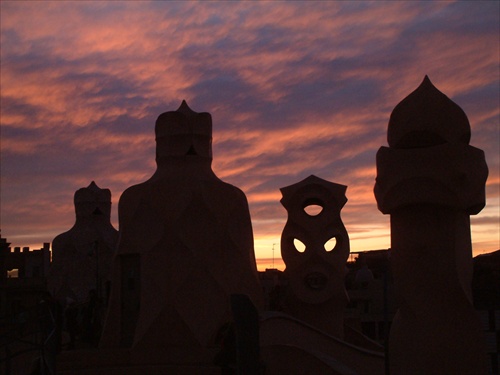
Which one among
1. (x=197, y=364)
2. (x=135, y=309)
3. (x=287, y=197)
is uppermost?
(x=287, y=197)

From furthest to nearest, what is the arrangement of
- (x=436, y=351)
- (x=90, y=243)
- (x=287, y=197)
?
(x=90, y=243) < (x=287, y=197) < (x=436, y=351)

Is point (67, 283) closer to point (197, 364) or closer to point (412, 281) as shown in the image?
point (197, 364)

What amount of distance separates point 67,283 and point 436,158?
20186 millimetres

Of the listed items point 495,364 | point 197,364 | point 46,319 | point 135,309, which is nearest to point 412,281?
point 495,364

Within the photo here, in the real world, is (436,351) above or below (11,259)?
below

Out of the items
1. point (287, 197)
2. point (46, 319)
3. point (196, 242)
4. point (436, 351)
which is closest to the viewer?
point (436, 351)

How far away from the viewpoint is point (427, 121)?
25.9 feet

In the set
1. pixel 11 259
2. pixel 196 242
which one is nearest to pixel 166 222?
pixel 196 242

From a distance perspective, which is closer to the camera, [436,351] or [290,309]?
[436,351]

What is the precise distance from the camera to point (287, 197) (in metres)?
18.1

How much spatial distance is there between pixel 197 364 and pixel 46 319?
13.3 feet

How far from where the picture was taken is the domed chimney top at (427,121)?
25.7ft

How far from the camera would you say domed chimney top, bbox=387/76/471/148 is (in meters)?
7.85

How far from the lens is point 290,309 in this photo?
1834 centimetres
